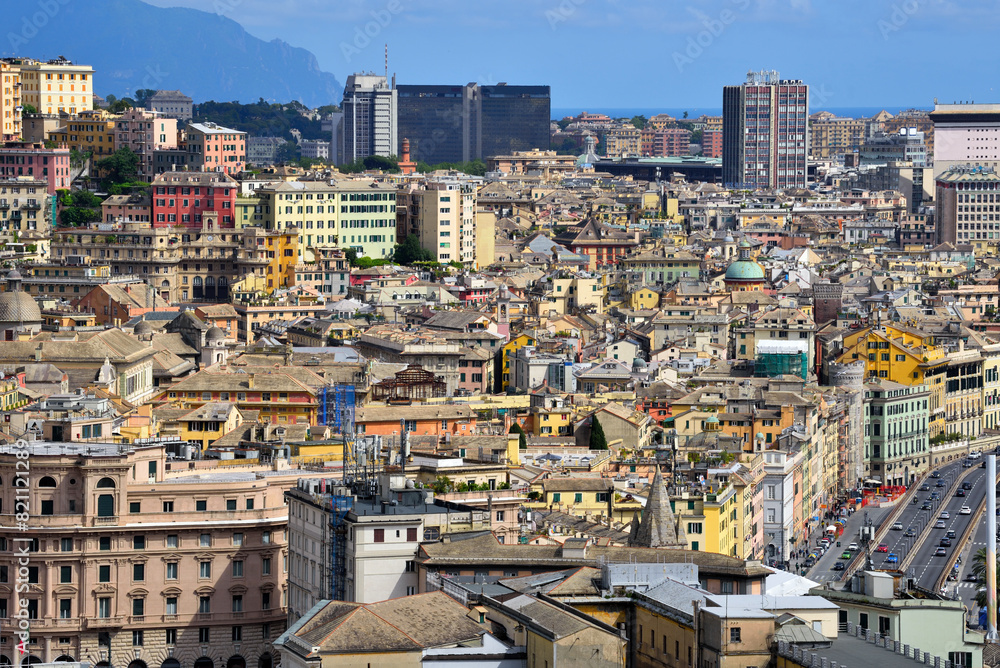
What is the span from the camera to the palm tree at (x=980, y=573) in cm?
7381

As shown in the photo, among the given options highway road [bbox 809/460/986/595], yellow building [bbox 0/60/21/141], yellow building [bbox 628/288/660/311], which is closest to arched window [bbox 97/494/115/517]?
highway road [bbox 809/460/986/595]

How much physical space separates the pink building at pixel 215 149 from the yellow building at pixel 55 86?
9.01 m

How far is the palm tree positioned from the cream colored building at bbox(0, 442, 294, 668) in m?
23.1

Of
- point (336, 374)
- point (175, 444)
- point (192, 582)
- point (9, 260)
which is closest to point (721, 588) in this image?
point (192, 582)

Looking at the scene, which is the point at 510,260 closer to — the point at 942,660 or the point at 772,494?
the point at 772,494

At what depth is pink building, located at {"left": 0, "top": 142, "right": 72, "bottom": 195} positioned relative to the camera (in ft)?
486

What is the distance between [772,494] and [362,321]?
38.9 metres

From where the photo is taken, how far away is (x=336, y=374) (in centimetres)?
9800

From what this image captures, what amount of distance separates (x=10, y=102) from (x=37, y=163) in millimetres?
11118

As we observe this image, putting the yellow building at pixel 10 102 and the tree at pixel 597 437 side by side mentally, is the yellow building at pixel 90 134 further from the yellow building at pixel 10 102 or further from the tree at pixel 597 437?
the tree at pixel 597 437

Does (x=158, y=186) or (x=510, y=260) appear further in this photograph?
(x=510, y=260)

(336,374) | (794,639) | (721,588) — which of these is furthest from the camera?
(336,374)

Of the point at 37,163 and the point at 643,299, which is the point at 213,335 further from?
the point at 643,299

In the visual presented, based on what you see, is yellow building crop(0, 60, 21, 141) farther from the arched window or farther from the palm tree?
the arched window
